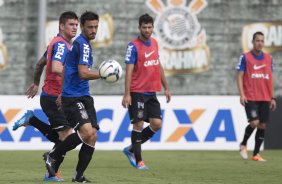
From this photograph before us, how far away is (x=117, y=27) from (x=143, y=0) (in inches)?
40.8

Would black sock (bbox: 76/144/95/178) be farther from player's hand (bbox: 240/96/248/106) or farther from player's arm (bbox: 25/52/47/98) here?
player's hand (bbox: 240/96/248/106)

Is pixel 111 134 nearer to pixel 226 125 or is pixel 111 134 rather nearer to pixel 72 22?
pixel 226 125

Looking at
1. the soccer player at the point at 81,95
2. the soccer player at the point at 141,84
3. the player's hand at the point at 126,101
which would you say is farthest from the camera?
the soccer player at the point at 141,84

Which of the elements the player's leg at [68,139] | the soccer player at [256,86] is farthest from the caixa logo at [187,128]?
the player's leg at [68,139]

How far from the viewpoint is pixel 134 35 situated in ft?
83.4

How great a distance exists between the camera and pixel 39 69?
12219 millimetres

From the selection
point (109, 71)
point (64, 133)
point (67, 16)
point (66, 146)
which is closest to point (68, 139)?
point (66, 146)

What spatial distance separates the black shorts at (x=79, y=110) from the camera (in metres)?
10.6

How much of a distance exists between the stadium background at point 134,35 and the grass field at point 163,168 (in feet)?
24.7

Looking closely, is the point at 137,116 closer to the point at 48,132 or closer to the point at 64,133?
the point at 48,132

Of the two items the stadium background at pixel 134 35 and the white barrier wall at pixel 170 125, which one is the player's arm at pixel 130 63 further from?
the stadium background at pixel 134 35

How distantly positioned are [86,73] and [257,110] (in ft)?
19.9

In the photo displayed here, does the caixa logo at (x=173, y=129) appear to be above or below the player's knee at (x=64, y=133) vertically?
below

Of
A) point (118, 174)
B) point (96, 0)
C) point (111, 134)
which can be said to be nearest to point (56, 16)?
point (96, 0)
